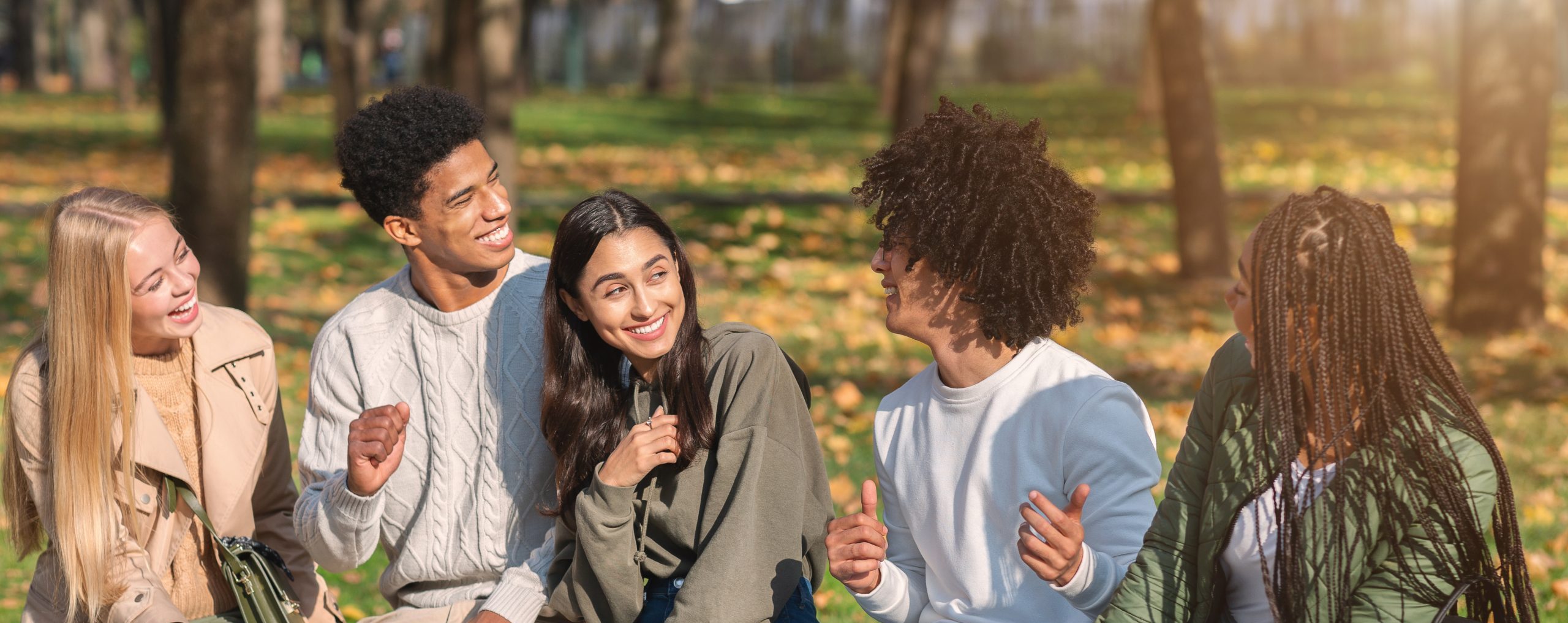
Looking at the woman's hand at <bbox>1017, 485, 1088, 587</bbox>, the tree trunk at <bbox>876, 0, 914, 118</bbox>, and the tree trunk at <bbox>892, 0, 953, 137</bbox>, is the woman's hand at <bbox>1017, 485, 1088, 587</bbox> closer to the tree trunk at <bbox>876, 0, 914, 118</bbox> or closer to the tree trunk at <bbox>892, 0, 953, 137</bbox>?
the tree trunk at <bbox>892, 0, 953, 137</bbox>

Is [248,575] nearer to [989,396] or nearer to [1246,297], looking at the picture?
[989,396]

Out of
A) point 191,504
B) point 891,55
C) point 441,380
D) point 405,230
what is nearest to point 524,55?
point 891,55

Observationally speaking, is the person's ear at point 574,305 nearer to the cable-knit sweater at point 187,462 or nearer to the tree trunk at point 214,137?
the cable-knit sweater at point 187,462

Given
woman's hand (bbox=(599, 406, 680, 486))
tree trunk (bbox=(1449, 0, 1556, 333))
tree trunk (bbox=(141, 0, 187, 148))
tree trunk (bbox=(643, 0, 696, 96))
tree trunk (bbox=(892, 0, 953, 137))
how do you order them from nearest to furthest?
1. woman's hand (bbox=(599, 406, 680, 486))
2. tree trunk (bbox=(141, 0, 187, 148))
3. tree trunk (bbox=(1449, 0, 1556, 333))
4. tree trunk (bbox=(892, 0, 953, 137))
5. tree trunk (bbox=(643, 0, 696, 96))

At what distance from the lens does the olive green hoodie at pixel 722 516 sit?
297cm

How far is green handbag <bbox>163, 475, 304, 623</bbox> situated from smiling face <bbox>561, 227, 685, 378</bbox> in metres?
0.95

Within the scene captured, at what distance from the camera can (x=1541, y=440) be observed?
6473 mm

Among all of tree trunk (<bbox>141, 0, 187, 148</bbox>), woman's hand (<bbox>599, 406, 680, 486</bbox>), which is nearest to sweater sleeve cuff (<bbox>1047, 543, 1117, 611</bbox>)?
woman's hand (<bbox>599, 406, 680, 486</bbox>)

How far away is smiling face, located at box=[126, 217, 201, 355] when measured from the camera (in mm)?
3178

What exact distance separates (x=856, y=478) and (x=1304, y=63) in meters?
27.3

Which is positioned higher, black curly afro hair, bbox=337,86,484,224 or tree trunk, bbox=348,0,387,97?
tree trunk, bbox=348,0,387,97

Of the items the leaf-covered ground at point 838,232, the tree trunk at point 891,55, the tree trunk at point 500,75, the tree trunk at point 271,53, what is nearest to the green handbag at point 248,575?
the leaf-covered ground at point 838,232

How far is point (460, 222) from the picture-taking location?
3.37 metres

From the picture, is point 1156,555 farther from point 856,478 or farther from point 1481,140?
point 1481,140
